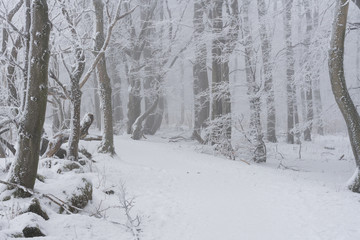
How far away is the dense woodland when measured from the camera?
3771 mm

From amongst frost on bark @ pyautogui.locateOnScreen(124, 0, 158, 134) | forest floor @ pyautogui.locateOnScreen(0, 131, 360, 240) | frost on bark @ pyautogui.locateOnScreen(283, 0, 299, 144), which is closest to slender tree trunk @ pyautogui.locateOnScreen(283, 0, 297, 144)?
frost on bark @ pyautogui.locateOnScreen(283, 0, 299, 144)

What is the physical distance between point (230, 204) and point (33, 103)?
3.77 m

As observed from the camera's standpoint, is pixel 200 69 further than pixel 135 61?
Yes

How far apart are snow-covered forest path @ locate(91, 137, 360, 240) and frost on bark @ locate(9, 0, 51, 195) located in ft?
4.99

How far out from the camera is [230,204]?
17.8 feet

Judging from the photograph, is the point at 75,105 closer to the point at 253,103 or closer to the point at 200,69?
the point at 253,103

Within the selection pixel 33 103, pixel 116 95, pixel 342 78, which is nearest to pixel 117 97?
pixel 116 95

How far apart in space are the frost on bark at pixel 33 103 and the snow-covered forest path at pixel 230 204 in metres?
1.52

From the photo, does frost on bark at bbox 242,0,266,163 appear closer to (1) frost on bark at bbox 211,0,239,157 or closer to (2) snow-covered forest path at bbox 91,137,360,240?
(1) frost on bark at bbox 211,0,239,157

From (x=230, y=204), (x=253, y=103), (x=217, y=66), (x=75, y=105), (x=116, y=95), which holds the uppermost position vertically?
(x=217, y=66)

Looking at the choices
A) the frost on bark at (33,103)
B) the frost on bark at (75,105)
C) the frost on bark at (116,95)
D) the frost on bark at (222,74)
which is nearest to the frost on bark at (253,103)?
the frost on bark at (222,74)

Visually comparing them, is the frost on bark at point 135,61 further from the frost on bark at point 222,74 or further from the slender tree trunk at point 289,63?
the slender tree trunk at point 289,63

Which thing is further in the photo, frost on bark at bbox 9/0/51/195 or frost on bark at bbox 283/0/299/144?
frost on bark at bbox 283/0/299/144

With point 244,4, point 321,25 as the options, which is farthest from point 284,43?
point 321,25
